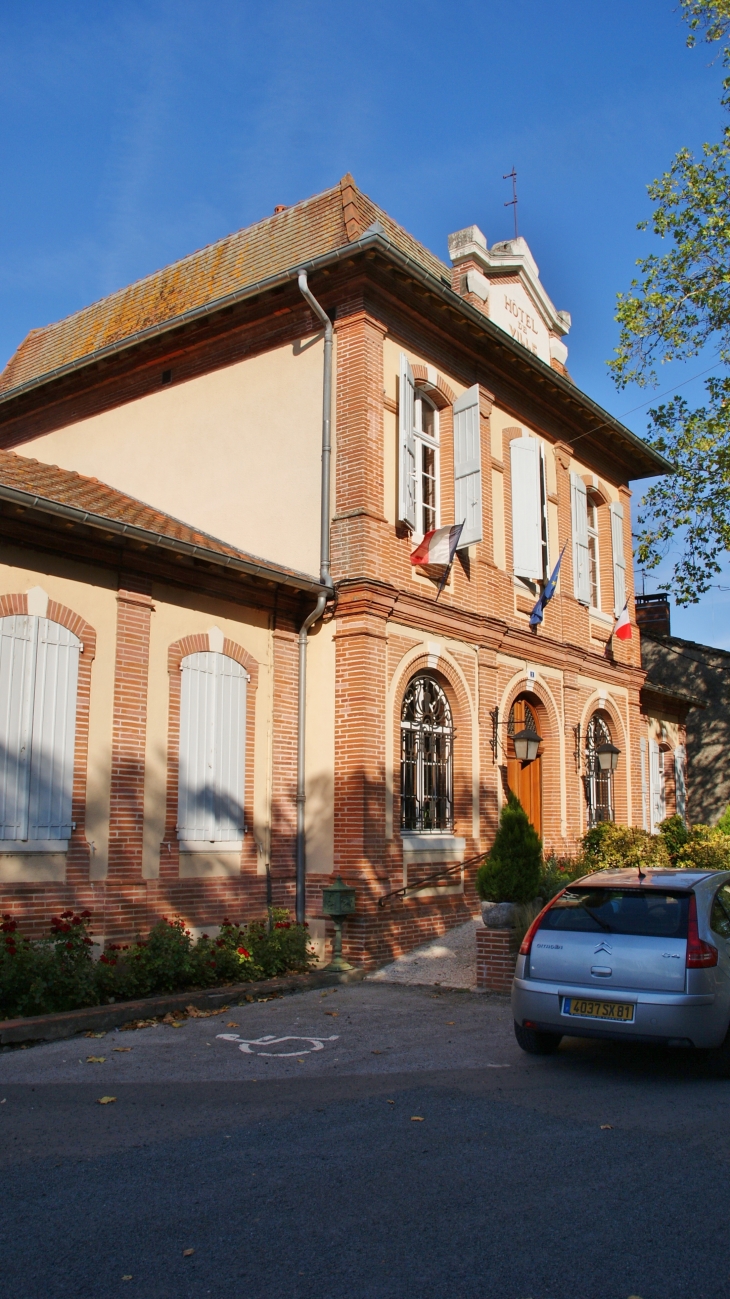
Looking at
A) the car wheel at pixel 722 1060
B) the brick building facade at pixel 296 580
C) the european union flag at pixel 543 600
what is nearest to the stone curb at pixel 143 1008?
the brick building facade at pixel 296 580

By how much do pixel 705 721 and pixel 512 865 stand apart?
665 inches

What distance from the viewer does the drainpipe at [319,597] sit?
1288 centimetres

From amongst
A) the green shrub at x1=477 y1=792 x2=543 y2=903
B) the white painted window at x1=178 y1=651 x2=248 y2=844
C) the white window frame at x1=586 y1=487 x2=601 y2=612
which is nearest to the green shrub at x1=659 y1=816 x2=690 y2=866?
the white window frame at x1=586 y1=487 x2=601 y2=612

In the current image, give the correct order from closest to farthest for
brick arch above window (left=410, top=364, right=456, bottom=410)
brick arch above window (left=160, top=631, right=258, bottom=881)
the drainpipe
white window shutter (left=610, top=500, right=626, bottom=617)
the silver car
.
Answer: the silver car → brick arch above window (left=160, top=631, right=258, bottom=881) → the drainpipe → brick arch above window (left=410, top=364, right=456, bottom=410) → white window shutter (left=610, top=500, right=626, bottom=617)

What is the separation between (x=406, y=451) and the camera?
45.3ft

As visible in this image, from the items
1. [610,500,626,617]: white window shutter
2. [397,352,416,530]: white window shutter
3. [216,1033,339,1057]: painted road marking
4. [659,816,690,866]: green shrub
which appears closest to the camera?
[216,1033,339,1057]: painted road marking

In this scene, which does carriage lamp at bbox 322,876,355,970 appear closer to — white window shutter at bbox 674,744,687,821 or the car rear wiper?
the car rear wiper

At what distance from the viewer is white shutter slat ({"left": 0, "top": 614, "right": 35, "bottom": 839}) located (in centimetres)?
984

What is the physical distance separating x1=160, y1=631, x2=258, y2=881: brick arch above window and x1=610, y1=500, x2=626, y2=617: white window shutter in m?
9.55

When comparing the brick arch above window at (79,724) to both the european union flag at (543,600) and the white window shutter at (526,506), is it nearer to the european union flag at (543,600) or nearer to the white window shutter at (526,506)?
the white window shutter at (526,506)

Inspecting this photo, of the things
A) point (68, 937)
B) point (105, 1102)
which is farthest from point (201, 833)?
point (105, 1102)

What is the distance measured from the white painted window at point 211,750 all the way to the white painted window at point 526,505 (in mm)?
5721

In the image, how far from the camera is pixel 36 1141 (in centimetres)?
566

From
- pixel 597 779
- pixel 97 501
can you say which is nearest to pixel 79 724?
pixel 97 501
